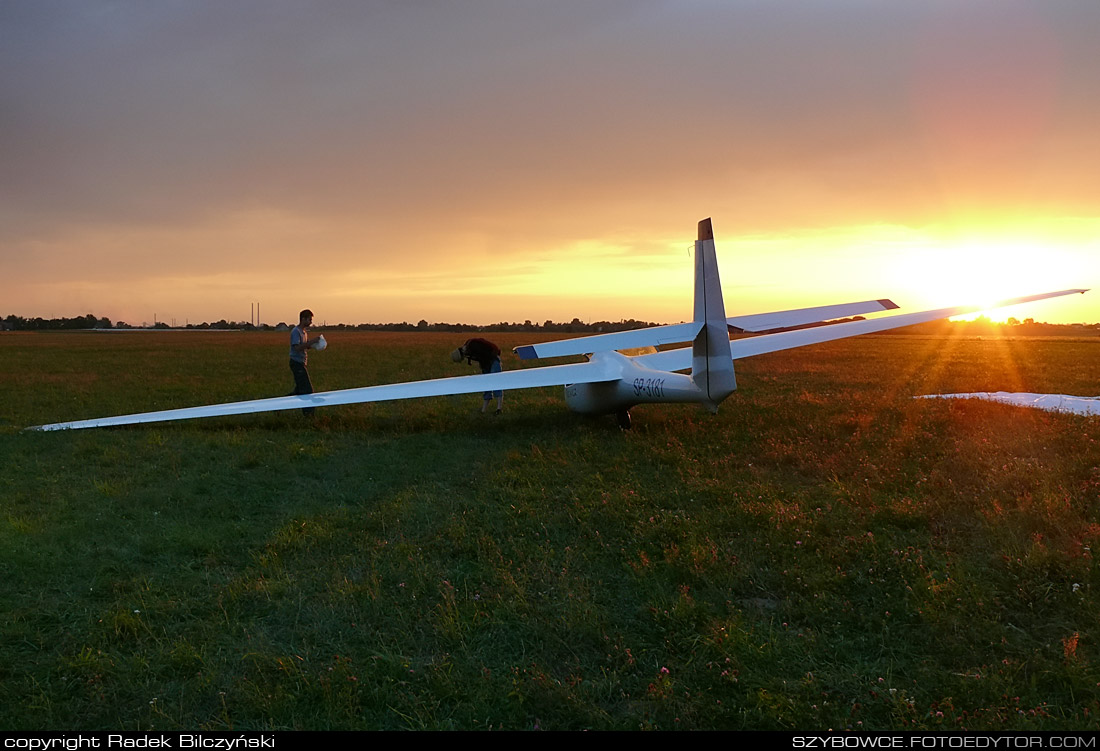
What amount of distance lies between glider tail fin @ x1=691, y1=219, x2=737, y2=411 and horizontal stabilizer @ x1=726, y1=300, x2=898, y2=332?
3.43 metres

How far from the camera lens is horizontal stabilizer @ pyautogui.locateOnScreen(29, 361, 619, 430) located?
11.5 meters

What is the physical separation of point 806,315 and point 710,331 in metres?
5.06

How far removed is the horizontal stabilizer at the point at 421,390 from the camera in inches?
454

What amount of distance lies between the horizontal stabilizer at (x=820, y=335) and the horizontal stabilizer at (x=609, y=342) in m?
0.49

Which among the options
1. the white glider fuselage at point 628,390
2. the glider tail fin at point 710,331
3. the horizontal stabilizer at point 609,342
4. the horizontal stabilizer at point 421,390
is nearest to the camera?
the glider tail fin at point 710,331

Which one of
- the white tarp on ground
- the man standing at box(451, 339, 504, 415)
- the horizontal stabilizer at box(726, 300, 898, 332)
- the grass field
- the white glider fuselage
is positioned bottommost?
the grass field

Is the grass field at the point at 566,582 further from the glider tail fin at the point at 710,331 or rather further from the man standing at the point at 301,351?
the man standing at the point at 301,351

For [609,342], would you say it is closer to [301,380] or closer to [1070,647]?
[301,380]

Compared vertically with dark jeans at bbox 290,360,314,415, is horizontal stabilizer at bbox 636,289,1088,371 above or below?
above

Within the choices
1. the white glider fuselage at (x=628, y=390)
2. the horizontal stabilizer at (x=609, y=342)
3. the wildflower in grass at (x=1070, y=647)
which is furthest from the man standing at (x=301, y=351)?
the wildflower in grass at (x=1070, y=647)

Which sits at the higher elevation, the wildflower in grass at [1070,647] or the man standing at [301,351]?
the man standing at [301,351]

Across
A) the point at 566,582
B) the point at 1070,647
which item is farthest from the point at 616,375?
the point at 1070,647

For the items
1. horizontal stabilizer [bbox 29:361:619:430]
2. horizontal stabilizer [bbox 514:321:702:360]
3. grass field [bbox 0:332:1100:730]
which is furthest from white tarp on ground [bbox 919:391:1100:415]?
horizontal stabilizer [bbox 29:361:619:430]

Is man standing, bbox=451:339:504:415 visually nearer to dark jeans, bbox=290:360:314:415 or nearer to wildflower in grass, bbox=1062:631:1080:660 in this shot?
dark jeans, bbox=290:360:314:415
